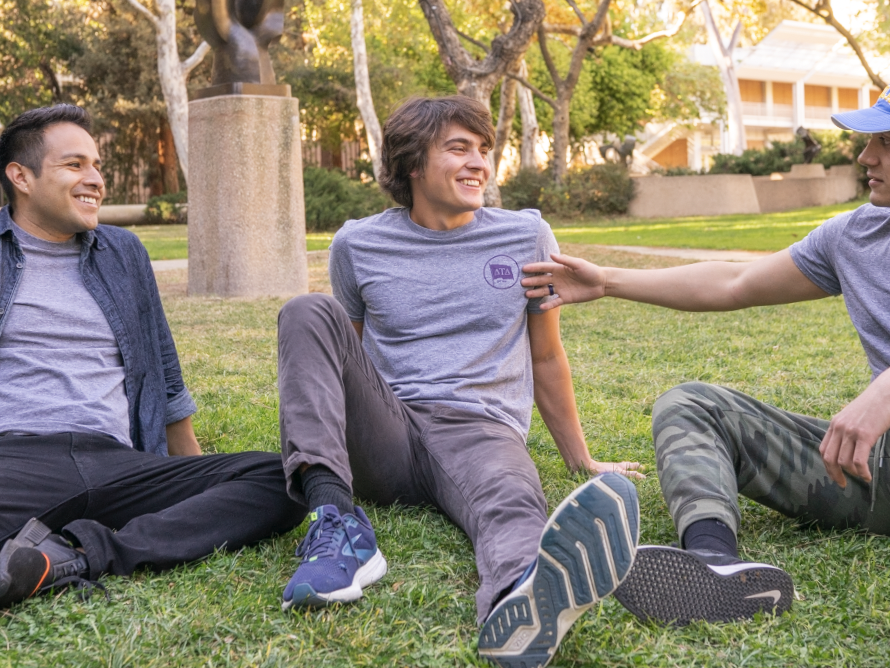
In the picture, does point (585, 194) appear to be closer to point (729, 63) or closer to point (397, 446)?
point (729, 63)

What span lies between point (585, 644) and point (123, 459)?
62.9 inches

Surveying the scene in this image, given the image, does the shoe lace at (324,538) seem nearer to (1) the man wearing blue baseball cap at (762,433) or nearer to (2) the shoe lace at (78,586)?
(2) the shoe lace at (78,586)

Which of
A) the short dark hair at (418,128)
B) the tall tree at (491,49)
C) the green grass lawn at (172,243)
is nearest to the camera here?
the short dark hair at (418,128)

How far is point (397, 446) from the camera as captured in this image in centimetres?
313

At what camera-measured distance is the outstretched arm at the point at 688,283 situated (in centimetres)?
317

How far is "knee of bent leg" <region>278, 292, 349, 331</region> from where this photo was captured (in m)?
2.90

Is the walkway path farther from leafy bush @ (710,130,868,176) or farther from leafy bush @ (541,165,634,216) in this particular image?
leafy bush @ (710,130,868,176)

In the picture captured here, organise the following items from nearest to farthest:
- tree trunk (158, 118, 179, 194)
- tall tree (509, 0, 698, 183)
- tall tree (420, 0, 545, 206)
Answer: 1. tall tree (420, 0, 545, 206)
2. tall tree (509, 0, 698, 183)
3. tree trunk (158, 118, 179, 194)

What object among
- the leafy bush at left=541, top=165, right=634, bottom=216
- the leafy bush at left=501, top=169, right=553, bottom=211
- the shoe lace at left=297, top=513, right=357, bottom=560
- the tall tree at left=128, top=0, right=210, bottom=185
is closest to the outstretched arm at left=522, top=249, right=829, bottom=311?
the shoe lace at left=297, top=513, right=357, bottom=560

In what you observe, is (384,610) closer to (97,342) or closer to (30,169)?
(97,342)

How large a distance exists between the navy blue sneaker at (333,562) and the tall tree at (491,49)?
1340 centimetres

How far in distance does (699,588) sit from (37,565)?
1.66 meters

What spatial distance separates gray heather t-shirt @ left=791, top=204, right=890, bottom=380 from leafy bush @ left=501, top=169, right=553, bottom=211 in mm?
21348

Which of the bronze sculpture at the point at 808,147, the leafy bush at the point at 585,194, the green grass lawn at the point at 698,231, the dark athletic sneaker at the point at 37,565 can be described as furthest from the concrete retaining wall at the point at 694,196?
the dark athletic sneaker at the point at 37,565
